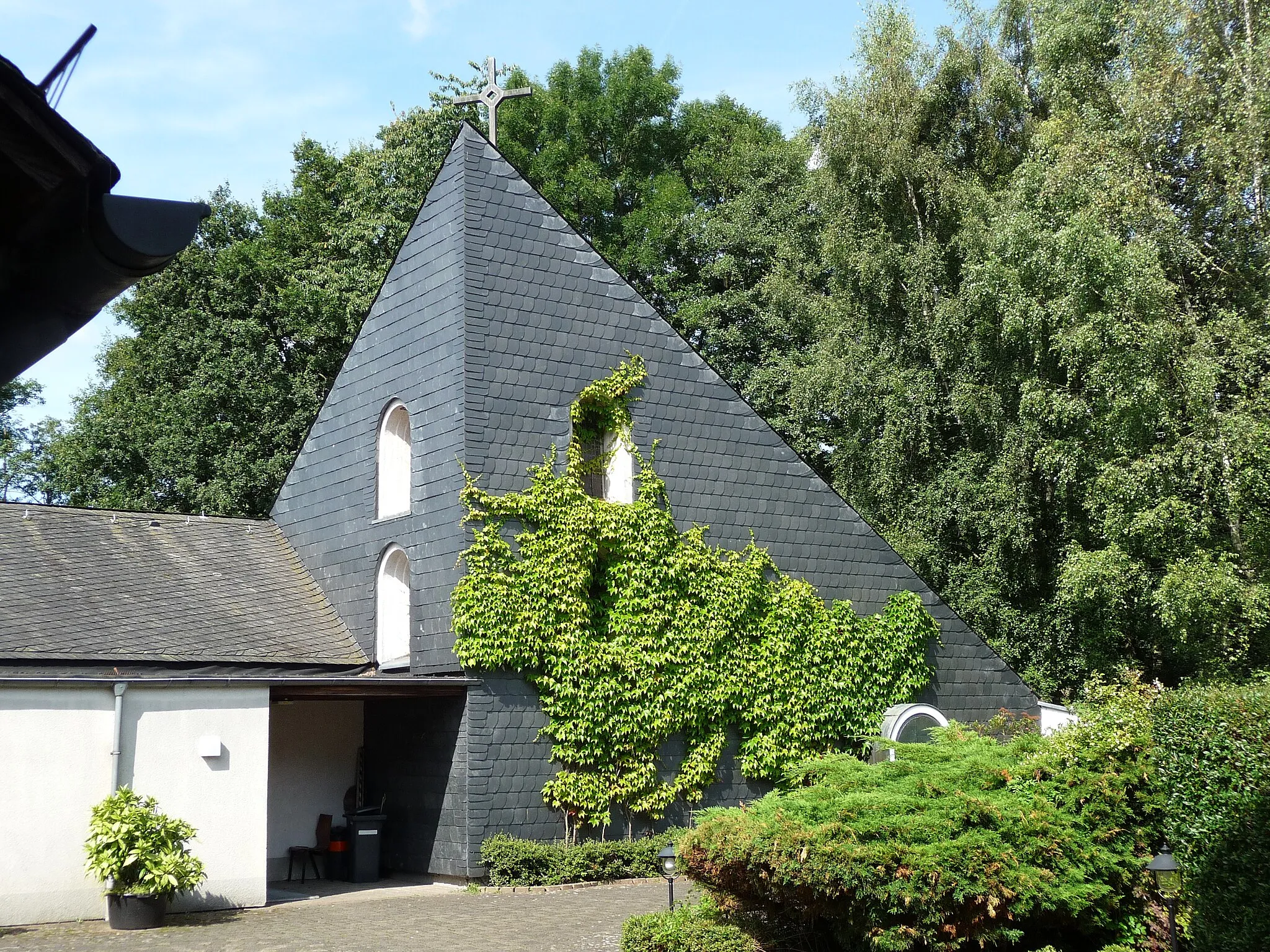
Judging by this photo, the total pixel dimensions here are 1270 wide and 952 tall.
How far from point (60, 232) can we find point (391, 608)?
14.7 m

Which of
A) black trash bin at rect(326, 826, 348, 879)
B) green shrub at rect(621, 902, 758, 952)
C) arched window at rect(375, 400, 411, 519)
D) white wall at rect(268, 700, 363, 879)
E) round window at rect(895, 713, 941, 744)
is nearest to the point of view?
green shrub at rect(621, 902, 758, 952)

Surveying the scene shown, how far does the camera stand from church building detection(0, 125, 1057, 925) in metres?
12.9

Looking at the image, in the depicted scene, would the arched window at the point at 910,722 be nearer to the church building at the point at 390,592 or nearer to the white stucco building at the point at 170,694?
the church building at the point at 390,592

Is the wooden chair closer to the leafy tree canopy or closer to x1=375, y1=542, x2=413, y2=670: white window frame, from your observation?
x1=375, y1=542, x2=413, y2=670: white window frame

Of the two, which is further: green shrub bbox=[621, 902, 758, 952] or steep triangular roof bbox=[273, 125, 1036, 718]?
steep triangular roof bbox=[273, 125, 1036, 718]

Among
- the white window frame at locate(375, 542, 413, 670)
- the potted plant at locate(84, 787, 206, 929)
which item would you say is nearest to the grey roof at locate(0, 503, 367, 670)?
the white window frame at locate(375, 542, 413, 670)

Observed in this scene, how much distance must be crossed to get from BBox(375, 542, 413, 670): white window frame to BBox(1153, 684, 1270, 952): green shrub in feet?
33.8

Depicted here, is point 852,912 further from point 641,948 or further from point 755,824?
point 641,948

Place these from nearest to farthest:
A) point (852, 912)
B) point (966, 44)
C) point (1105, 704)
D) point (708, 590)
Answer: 1. point (852, 912)
2. point (1105, 704)
3. point (708, 590)
4. point (966, 44)

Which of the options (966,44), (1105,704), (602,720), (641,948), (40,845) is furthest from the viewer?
(966,44)

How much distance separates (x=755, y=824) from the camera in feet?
28.4

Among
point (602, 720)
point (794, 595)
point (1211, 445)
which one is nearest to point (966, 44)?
point (1211, 445)

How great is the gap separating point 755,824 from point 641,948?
1.51 m

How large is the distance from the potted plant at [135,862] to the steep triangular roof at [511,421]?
3.84m
